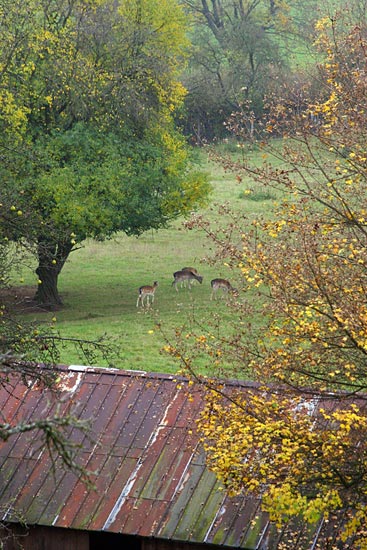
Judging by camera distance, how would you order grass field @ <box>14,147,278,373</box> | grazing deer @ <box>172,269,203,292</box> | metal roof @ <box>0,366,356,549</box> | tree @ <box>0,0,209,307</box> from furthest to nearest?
1. grazing deer @ <box>172,269,203,292</box>
2. tree @ <box>0,0,209,307</box>
3. grass field @ <box>14,147,278,373</box>
4. metal roof @ <box>0,366,356,549</box>

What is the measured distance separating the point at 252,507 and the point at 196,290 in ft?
86.7

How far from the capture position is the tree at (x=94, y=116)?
35469 mm

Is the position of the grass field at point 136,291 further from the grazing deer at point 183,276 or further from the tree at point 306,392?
the tree at point 306,392

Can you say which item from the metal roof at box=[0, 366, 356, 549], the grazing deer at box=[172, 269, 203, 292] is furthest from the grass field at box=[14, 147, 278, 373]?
the metal roof at box=[0, 366, 356, 549]

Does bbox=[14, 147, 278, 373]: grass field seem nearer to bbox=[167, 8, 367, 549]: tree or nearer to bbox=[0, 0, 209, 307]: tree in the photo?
bbox=[0, 0, 209, 307]: tree

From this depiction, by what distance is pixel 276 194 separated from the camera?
51.2 meters

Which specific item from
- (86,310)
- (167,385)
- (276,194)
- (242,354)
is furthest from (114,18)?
(242,354)

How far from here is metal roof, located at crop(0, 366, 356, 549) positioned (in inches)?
602

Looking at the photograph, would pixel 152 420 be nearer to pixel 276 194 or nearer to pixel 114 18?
pixel 114 18

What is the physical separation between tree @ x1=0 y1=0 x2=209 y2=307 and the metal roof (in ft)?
54.2

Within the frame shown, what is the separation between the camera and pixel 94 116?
37.6 metres

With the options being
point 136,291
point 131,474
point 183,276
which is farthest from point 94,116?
point 131,474

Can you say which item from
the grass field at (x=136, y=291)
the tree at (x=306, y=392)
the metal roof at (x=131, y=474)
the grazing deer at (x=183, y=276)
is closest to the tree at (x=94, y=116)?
the grass field at (x=136, y=291)

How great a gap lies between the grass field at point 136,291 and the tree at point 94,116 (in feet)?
7.83
